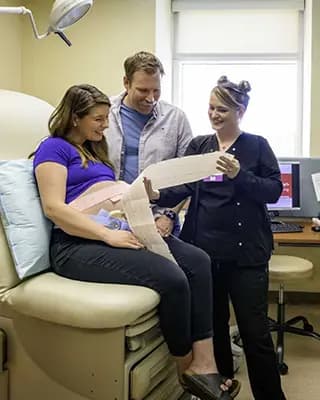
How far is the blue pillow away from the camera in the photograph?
6.41 ft

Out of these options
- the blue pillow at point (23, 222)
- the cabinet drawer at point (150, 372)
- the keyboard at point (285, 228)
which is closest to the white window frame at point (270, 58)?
the keyboard at point (285, 228)

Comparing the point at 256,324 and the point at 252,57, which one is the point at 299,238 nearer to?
the point at 256,324

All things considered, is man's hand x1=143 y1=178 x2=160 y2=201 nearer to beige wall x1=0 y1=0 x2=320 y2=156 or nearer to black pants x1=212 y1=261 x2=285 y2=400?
black pants x1=212 y1=261 x2=285 y2=400

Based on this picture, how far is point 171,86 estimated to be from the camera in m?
4.21

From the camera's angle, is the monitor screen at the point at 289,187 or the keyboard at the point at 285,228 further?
the monitor screen at the point at 289,187

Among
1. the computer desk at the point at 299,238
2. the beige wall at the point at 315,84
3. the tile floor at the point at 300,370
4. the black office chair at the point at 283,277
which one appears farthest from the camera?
the beige wall at the point at 315,84

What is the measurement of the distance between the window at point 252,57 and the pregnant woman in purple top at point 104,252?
217cm

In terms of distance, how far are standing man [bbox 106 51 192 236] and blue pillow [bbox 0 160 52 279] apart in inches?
17.0

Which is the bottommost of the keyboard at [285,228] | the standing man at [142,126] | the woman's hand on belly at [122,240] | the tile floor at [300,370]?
the tile floor at [300,370]

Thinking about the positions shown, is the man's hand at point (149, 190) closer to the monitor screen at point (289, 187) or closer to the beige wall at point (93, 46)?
the monitor screen at point (289, 187)

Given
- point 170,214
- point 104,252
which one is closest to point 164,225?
point 170,214

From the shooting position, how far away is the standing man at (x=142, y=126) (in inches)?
88.2

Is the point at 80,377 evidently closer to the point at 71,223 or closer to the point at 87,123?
the point at 71,223

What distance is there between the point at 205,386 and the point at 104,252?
0.58 meters
